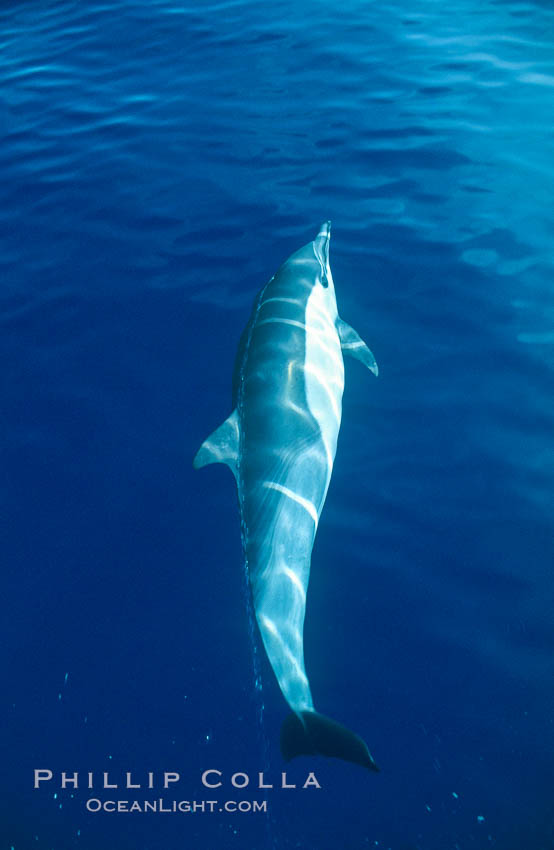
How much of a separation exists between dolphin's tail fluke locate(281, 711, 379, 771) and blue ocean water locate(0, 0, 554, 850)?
0.65 m

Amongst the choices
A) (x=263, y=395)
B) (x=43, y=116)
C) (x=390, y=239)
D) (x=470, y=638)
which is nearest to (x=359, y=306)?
(x=390, y=239)

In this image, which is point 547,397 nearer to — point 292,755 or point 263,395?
point 263,395

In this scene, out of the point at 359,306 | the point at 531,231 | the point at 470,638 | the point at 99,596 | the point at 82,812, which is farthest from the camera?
the point at 531,231

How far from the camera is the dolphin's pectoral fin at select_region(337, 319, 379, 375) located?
6.17m

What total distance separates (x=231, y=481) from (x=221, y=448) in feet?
3.05

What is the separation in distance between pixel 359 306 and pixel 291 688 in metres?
4.76

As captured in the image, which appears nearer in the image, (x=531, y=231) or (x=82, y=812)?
(x=82, y=812)

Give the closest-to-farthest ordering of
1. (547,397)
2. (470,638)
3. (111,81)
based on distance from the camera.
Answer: (470,638) → (547,397) → (111,81)

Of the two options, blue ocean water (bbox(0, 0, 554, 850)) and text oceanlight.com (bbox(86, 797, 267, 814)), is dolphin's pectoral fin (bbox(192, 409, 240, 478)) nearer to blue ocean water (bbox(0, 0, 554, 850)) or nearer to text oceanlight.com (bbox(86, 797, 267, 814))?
blue ocean water (bbox(0, 0, 554, 850))

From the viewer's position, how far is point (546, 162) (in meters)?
9.11

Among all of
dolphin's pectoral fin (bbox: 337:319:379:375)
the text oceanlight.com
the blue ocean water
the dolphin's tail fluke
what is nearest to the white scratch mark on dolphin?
the blue ocean water

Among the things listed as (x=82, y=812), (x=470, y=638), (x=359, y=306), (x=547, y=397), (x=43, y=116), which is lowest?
(x=82, y=812)

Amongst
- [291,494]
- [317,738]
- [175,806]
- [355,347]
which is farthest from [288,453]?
[175,806]

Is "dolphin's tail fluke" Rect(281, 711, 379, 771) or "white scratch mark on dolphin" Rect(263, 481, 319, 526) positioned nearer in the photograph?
"dolphin's tail fluke" Rect(281, 711, 379, 771)
